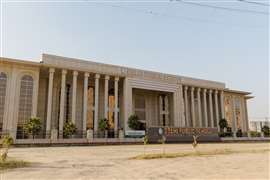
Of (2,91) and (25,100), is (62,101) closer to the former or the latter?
(25,100)

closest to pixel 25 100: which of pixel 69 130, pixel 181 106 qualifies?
pixel 69 130

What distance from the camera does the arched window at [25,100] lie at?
31.9 m

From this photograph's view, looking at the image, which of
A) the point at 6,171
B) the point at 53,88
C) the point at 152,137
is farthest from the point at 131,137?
the point at 6,171

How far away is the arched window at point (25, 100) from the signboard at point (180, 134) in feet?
55.4

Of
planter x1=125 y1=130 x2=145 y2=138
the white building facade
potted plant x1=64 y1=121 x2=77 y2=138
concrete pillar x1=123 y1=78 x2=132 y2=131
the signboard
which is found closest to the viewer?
potted plant x1=64 y1=121 x2=77 y2=138

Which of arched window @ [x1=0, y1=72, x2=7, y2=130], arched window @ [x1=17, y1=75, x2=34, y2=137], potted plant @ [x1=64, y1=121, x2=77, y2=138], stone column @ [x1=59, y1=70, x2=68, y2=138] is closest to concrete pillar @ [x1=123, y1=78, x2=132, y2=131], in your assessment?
potted plant @ [x1=64, y1=121, x2=77, y2=138]

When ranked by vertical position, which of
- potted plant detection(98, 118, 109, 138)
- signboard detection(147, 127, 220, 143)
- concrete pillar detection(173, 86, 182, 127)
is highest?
concrete pillar detection(173, 86, 182, 127)

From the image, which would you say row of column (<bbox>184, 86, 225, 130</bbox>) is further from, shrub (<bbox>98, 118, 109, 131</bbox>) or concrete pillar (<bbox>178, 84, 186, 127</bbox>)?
shrub (<bbox>98, 118, 109, 131</bbox>)

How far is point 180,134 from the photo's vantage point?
36688 mm

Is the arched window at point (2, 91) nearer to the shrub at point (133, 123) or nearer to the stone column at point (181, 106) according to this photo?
the shrub at point (133, 123)

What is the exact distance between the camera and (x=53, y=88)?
37.2m

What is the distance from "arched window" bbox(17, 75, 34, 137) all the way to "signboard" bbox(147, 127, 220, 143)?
665 inches

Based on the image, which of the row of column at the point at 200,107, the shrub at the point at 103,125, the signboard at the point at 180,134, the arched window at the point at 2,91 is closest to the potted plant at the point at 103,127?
the shrub at the point at 103,125

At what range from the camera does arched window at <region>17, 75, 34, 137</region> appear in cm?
3188
